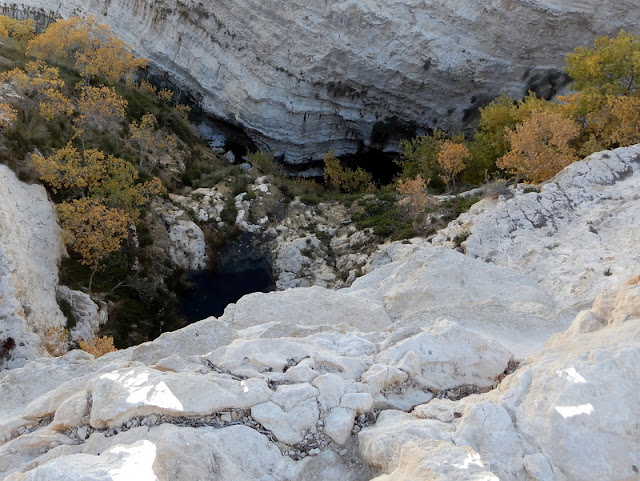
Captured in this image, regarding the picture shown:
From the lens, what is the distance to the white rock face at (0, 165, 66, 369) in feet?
36.9

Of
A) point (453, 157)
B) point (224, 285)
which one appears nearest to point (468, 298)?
point (224, 285)

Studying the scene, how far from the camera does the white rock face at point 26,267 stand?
11242 mm

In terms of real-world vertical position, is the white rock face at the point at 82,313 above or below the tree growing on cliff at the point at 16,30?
below

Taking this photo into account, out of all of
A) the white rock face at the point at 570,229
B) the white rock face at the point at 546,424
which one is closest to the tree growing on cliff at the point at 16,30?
the white rock face at the point at 570,229

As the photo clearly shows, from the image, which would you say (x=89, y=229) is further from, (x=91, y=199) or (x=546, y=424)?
(x=546, y=424)

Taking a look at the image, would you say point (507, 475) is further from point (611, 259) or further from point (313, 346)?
point (611, 259)

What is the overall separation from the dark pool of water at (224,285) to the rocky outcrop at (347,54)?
47.7 feet

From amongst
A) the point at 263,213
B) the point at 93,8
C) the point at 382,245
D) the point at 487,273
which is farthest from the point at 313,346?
the point at 93,8

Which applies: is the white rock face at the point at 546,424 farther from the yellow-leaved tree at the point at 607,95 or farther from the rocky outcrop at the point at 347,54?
the rocky outcrop at the point at 347,54

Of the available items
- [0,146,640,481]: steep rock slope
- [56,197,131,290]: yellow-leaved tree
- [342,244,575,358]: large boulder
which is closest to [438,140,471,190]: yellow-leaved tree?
[342,244,575,358]: large boulder

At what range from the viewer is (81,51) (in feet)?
92.7

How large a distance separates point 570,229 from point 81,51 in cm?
2838

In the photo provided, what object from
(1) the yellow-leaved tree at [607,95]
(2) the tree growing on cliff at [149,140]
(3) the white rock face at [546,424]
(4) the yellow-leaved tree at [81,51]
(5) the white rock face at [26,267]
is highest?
(1) the yellow-leaved tree at [607,95]

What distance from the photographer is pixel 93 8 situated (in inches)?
1379
